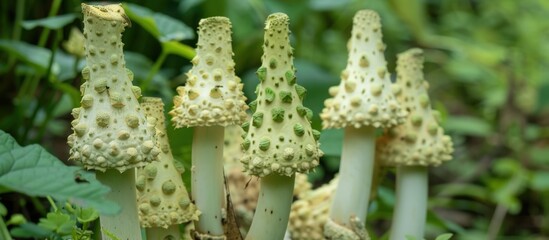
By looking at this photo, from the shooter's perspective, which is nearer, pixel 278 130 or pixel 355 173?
pixel 278 130

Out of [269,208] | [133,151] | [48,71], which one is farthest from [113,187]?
[48,71]

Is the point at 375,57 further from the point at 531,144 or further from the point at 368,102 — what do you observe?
the point at 531,144

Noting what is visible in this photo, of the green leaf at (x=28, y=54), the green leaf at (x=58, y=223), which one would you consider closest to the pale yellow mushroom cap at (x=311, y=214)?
the green leaf at (x=58, y=223)

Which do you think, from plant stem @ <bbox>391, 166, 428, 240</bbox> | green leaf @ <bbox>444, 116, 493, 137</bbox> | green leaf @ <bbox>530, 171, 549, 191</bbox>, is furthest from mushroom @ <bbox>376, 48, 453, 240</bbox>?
green leaf @ <bbox>444, 116, 493, 137</bbox>

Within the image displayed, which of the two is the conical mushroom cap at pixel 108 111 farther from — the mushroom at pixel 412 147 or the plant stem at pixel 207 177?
the mushroom at pixel 412 147

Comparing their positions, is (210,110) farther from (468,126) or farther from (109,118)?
(468,126)

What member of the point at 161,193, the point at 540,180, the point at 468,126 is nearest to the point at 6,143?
the point at 161,193
